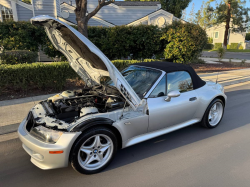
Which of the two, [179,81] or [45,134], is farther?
[179,81]

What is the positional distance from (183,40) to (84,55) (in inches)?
349

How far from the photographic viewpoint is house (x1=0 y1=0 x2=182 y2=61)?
1402 centimetres

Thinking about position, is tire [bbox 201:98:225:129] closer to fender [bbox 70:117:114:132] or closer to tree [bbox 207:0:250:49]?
fender [bbox 70:117:114:132]

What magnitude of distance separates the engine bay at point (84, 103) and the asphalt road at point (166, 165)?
34.0 inches

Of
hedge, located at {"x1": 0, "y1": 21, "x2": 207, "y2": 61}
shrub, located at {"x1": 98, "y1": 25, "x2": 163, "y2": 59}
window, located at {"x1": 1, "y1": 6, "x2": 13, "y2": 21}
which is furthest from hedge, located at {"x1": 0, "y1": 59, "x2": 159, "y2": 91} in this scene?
window, located at {"x1": 1, "y1": 6, "x2": 13, "y2": 21}

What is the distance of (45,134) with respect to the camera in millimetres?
2602

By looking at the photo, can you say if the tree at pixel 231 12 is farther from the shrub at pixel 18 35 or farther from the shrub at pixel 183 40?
the shrub at pixel 18 35

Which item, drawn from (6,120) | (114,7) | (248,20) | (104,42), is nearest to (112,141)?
(6,120)

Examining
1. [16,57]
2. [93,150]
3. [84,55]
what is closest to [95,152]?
[93,150]

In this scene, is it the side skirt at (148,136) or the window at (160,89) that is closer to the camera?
the side skirt at (148,136)

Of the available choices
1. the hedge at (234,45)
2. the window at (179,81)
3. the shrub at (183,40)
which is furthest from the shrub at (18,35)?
the hedge at (234,45)

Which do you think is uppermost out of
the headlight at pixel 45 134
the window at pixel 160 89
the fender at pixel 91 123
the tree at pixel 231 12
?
the tree at pixel 231 12

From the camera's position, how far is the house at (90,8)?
14023 mm

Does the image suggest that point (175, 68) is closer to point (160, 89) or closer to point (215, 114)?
point (160, 89)
